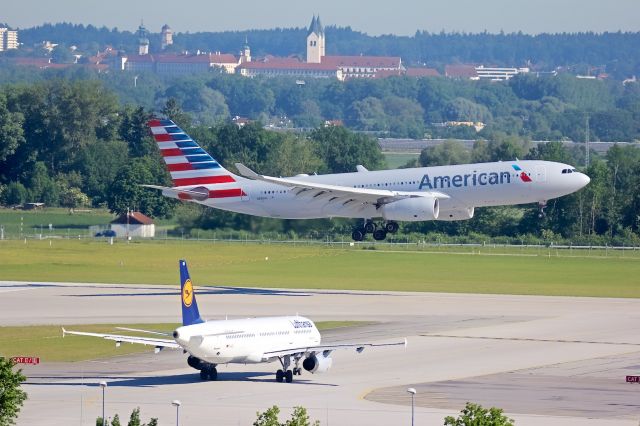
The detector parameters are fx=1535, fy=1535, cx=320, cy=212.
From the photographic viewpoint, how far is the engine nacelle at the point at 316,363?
60531 mm

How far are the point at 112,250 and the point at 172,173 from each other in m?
29.0

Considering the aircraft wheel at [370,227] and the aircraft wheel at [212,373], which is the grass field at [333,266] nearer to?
the aircraft wheel at [370,227]

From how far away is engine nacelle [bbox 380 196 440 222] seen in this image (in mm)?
93312

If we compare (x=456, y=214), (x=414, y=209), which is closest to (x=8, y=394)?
(x=414, y=209)

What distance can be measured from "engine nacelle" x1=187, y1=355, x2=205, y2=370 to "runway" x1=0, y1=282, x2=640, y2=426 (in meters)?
0.73

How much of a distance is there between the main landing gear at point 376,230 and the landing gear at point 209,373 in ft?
121

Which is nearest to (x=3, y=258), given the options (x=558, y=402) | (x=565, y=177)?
(x=565, y=177)

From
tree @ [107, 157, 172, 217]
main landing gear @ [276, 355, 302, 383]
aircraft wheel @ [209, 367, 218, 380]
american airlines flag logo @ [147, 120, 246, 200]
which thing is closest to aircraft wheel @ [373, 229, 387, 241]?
american airlines flag logo @ [147, 120, 246, 200]

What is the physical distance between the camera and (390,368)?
64500 mm

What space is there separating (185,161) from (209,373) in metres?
40.1

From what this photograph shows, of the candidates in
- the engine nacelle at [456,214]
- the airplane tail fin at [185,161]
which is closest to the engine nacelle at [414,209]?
the engine nacelle at [456,214]

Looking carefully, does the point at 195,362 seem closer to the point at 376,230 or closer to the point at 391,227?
the point at 391,227

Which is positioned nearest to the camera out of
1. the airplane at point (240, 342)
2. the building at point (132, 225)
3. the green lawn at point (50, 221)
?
the airplane at point (240, 342)

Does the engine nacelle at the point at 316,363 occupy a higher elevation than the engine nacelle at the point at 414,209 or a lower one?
lower
